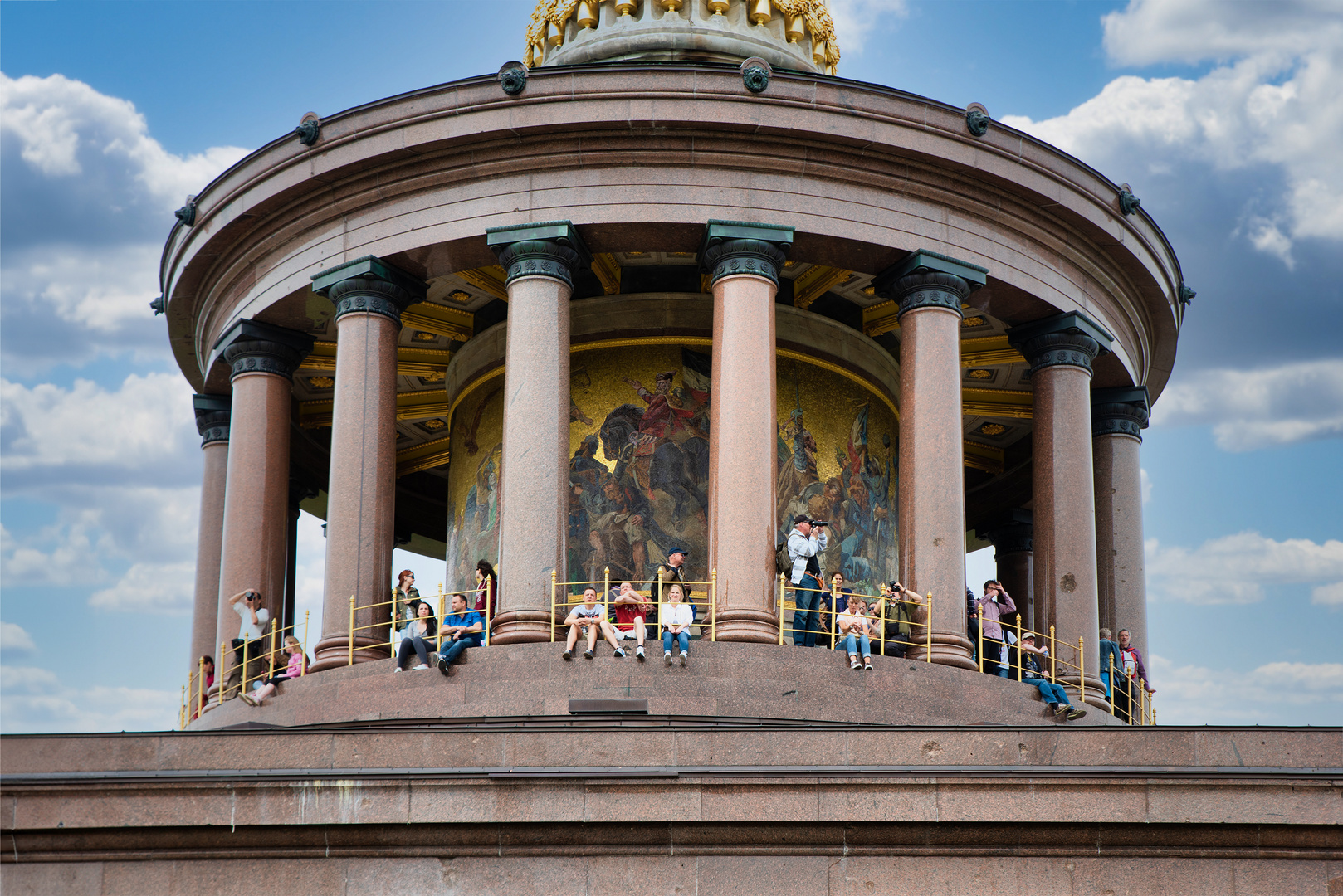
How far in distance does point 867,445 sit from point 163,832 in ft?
51.9

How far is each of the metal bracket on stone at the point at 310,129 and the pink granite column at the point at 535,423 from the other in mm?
3463

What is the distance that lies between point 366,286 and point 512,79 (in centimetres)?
405

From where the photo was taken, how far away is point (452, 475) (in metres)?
30.8

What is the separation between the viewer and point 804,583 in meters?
24.9

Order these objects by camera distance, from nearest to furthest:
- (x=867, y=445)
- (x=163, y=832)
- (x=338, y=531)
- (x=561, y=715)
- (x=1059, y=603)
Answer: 1. (x=163, y=832)
2. (x=561, y=715)
3. (x=338, y=531)
4. (x=1059, y=603)
5. (x=867, y=445)

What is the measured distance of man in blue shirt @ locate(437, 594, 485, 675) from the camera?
22.5 meters

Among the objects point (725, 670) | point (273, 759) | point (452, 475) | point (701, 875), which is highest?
point (452, 475)

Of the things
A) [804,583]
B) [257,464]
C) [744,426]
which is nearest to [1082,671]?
[804,583]

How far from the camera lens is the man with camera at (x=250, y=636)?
86.8ft

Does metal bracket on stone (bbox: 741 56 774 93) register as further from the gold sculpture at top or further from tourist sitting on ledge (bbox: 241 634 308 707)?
tourist sitting on ledge (bbox: 241 634 308 707)

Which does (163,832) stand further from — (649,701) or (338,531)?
(338,531)

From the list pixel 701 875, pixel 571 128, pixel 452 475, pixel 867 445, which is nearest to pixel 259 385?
pixel 452 475

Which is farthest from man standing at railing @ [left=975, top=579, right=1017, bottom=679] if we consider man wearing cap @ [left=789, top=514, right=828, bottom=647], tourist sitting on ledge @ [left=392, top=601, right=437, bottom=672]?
tourist sitting on ledge @ [left=392, top=601, right=437, bottom=672]

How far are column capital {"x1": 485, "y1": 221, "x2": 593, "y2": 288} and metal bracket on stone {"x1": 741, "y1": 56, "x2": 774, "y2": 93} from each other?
3332 millimetres
